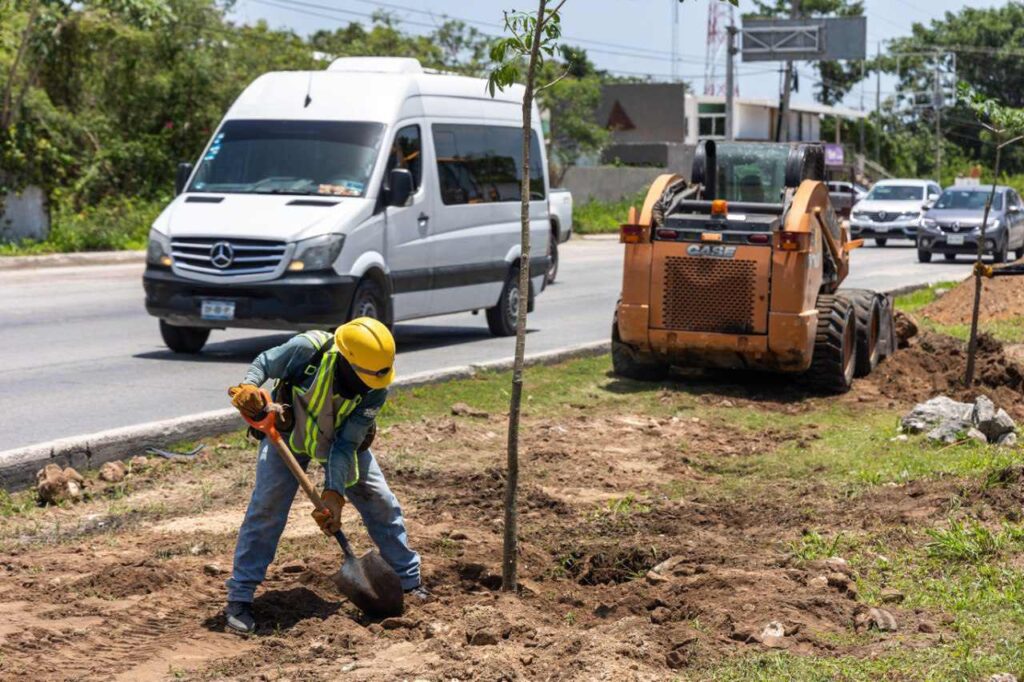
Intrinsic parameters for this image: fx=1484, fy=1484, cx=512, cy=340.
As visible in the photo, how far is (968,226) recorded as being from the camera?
3106 cm

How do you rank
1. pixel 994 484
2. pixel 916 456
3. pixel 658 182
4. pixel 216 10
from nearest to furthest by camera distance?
pixel 994 484
pixel 916 456
pixel 658 182
pixel 216 10

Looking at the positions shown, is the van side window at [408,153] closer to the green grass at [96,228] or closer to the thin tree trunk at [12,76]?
the green grass at [96,228]

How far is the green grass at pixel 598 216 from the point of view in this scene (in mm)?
44188

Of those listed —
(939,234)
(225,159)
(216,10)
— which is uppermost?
(216,10)

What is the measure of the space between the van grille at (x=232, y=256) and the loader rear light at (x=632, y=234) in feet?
10.2

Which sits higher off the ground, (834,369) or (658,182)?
(658,182)

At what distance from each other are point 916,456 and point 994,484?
1.54 metres

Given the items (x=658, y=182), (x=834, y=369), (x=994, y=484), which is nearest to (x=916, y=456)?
(x=994, y=484)

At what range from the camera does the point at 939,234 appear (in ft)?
102

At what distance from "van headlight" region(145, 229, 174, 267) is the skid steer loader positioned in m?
4.19

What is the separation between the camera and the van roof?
1432 cm

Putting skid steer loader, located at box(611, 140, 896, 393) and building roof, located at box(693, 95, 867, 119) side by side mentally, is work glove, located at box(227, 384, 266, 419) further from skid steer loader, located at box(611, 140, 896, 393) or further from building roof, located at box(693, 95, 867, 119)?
building roof, located at box(693, 95, 867, 119)

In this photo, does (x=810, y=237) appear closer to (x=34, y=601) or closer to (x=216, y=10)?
(x=34, y=601)

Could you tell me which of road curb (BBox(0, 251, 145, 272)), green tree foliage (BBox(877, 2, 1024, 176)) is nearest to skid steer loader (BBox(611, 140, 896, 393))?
road curb (BBox(0, 251, 145, 272))
